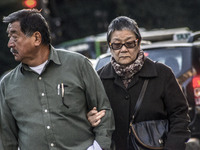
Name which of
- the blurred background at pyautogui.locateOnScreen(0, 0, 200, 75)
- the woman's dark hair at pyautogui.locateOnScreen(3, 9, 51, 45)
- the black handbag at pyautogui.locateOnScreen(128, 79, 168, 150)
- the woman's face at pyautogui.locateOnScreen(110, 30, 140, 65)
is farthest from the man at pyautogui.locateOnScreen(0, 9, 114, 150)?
the blurred background at pyautogui.locateOnScreen(0, 0, 200, 75)

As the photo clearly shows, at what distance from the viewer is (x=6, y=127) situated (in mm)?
3164

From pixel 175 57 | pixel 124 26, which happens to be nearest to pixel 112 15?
pixel 175 57

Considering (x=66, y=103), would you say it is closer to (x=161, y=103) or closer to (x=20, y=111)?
(x=20, y=111)

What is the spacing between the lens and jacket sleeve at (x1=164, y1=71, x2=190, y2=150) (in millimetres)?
3301

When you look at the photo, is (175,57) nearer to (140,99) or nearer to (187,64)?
(187,64)

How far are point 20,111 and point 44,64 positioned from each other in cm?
37

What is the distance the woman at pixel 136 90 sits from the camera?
3359 millimetres

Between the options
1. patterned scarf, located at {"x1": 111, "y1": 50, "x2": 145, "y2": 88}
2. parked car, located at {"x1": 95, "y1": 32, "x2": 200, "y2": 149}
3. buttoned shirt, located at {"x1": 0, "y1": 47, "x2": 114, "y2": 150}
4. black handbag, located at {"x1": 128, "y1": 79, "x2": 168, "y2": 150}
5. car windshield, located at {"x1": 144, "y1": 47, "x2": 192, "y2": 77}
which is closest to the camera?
buttoned shirt, located at {"x1": 0, "y1": 47, "x2": 114, "y2": 150}

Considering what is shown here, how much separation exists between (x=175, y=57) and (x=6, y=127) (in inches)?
112

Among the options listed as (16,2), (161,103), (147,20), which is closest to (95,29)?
(147,20)

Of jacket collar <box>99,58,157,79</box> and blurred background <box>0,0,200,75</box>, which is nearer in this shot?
jacket collar <box>99,58,157,79</box>

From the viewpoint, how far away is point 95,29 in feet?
87.5

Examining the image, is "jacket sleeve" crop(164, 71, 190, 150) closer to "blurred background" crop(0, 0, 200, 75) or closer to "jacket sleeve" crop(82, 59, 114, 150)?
"jacket sleeve" crop(82, 59, 114, 150)

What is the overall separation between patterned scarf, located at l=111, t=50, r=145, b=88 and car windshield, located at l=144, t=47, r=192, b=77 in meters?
1.84
